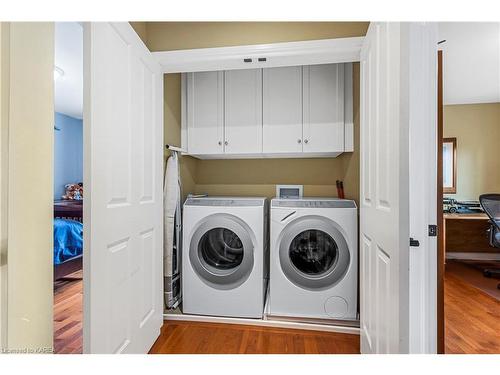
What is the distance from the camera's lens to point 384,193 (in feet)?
3.40

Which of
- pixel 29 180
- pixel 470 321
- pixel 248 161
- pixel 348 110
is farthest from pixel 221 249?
pixel 470 321

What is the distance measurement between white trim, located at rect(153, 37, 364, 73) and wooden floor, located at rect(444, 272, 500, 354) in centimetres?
203

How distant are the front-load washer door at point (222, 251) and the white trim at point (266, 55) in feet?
3.59

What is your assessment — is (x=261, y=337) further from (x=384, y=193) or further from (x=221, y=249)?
(x=384, y=193)

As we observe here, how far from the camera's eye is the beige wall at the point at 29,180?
81cm

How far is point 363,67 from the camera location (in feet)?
4.62

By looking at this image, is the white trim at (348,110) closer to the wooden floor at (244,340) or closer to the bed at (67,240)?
the wooden floor at (244,340)

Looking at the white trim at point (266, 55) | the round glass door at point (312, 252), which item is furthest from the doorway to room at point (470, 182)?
the white trim at point (266, 55)

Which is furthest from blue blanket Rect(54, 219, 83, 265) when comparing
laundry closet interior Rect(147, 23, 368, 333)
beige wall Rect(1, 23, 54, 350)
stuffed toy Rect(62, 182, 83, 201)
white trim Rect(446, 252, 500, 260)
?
white trim Rect(446, 252, 500, 260)

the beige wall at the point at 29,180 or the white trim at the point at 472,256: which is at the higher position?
the beige wall at the point at 29,180

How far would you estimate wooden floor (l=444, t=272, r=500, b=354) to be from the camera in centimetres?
163

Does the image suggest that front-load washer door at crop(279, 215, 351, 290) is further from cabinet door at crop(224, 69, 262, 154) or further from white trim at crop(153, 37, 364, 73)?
white trim at crop(153, 37, 364, 73)

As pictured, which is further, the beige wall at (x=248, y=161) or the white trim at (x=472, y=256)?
the white trim at (x=472, y=256)
